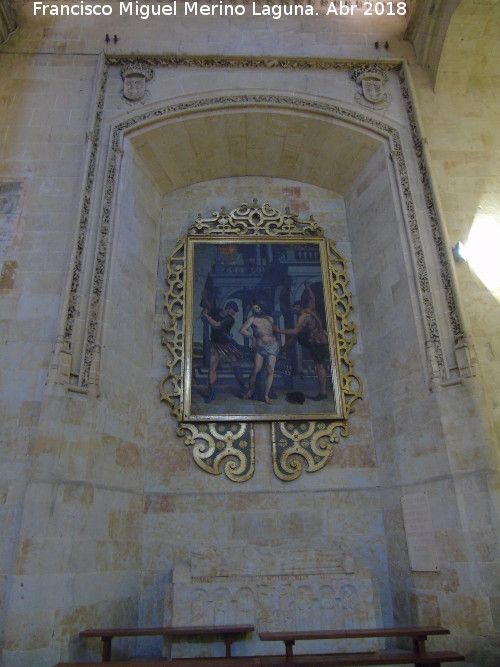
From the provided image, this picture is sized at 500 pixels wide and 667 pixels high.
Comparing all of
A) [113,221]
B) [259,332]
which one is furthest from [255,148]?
[259,332]

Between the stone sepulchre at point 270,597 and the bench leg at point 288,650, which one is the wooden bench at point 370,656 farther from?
the stone sepulchre at point 270,597

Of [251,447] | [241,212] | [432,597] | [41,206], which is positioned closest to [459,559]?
[432,597]

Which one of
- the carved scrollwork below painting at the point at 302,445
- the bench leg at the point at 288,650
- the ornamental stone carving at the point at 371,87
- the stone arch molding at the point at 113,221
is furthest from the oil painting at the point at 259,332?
the bench leg at the point at 288,650

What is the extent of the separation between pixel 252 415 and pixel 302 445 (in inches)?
30.2

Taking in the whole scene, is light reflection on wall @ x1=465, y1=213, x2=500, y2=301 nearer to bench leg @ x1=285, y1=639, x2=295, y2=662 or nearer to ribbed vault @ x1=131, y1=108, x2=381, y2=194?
ribbed vault @ x1=131, y1=108, x2=381, y2=194

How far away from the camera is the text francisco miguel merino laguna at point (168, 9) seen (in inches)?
330

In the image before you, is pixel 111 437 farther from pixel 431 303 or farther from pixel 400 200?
pixel 400 200

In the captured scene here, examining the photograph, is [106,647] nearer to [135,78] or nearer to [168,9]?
[135,78]

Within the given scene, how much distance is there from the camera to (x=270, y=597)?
5.34 meters

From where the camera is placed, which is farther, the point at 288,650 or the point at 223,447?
the point at 223,447

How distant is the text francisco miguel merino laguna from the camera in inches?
330

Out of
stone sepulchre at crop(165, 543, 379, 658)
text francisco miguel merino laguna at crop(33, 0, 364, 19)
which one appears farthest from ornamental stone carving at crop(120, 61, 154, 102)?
stone sepulchre at crop(165, 543, 379, 658)

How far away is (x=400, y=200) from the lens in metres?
7.20

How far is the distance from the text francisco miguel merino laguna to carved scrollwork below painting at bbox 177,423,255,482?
21.8ft
